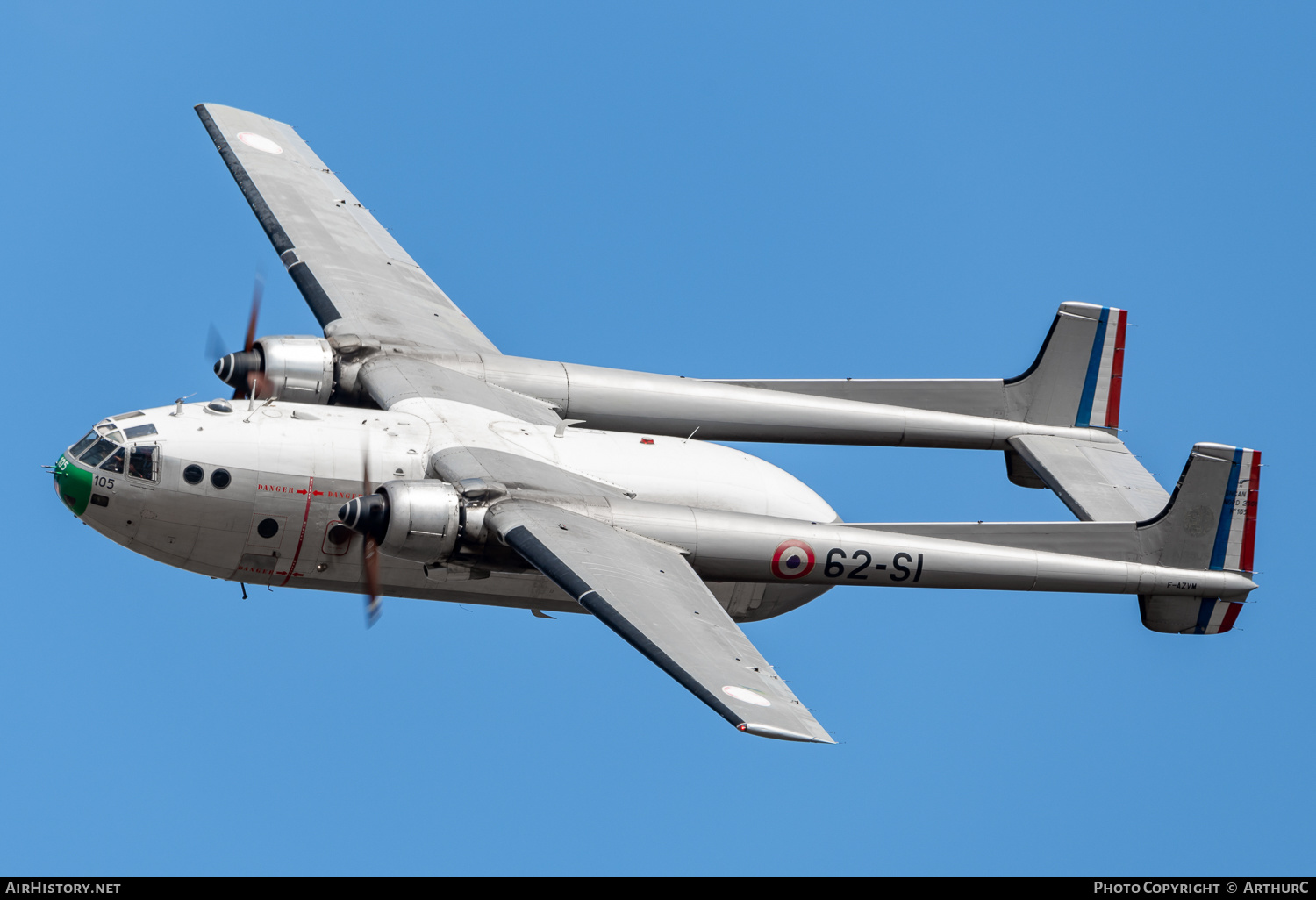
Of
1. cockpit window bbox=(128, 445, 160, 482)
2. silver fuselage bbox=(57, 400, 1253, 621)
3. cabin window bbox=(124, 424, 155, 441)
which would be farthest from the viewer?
cabin window bbox=(124, 424, 155, 441)

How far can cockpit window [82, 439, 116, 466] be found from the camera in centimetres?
3631

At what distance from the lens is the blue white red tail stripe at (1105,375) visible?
47.4m

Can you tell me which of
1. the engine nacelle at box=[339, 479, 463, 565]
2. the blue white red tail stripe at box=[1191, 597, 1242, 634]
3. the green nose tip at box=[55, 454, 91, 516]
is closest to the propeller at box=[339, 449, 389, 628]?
the engine nacelle at box=[339, 479, 463, 565]

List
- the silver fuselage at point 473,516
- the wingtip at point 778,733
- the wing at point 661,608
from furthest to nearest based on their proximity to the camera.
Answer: the silver fuselage at point 473,516 < the wing at point 661,608 < the wingtip at point 778,733

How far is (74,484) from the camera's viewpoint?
120 feet

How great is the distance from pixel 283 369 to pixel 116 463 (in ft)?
18.7

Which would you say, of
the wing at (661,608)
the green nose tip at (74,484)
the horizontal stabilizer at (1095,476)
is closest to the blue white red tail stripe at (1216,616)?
the horizontal stabilizer at (1095,476)

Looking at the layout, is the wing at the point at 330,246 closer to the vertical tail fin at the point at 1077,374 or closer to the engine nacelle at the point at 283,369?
the engine nacelle at the point at 283,369

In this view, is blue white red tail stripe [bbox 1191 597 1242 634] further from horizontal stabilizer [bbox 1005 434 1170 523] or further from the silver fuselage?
horizontal stabilizer [bbox 1005 434 1170 523]

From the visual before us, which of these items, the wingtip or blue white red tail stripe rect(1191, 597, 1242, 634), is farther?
blue white red tail stripe rect(1191, 597, 1242, 634)

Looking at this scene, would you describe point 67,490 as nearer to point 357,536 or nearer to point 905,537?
point 357,536

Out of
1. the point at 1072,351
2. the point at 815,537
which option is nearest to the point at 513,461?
the point at 815,537

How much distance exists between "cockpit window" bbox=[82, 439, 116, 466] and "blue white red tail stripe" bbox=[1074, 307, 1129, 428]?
24.6 m

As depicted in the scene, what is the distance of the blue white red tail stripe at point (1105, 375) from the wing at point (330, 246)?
15710 mm
